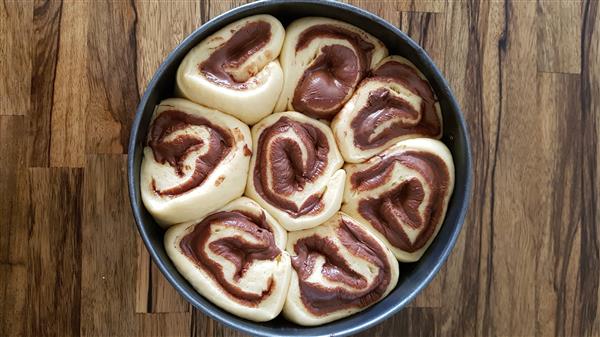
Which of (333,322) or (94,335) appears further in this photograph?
(94,335)

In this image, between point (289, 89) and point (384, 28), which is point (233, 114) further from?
point (384, 28)

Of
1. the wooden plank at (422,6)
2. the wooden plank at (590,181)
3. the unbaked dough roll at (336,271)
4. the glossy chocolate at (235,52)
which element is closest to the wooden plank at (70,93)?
the glossy chocolate at (235,52)

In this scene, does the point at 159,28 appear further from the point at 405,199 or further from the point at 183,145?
the point at 405,199

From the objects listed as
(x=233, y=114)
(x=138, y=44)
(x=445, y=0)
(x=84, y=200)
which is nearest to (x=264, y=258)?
(x=233, y=114)

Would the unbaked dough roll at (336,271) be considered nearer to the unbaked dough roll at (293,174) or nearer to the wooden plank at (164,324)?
the unbaked dough roll at (293,174)

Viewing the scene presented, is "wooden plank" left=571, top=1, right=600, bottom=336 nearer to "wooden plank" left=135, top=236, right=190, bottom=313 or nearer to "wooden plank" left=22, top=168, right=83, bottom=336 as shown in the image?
"wooden plank" left=135, top=236, right=190, bottom=313

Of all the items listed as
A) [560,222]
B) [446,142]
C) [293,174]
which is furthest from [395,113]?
[560,222]

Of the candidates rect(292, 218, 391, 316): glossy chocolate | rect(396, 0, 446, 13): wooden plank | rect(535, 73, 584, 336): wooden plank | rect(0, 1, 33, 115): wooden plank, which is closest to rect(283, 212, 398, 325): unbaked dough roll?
rect(292, 218, 391, 316): glossy chocolate
